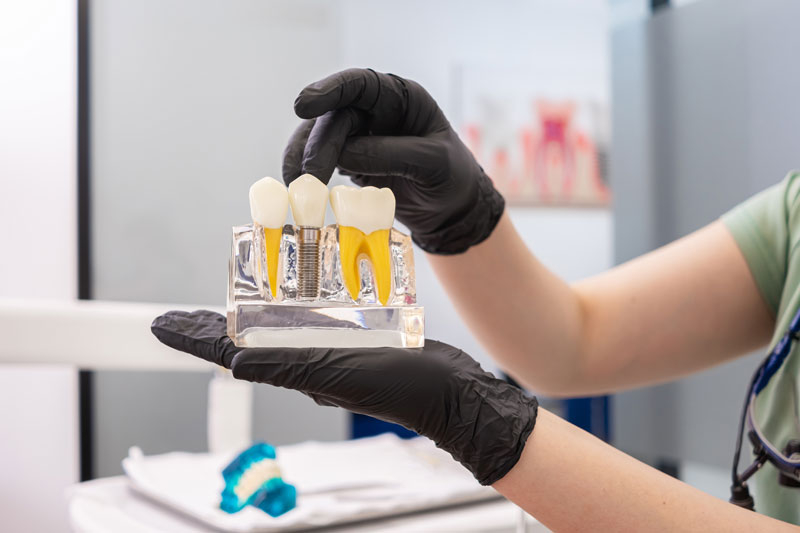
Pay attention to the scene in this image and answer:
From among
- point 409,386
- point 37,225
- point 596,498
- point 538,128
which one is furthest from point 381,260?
point 538,128

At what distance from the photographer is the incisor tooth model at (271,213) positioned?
65 cm

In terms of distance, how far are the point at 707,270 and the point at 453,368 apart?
0.54 meters

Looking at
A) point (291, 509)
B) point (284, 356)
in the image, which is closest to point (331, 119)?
point (284, 356)

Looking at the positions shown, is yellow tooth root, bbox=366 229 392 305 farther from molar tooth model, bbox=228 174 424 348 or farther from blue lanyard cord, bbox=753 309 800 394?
blue lanyard cord, bbox=753 309 800 394

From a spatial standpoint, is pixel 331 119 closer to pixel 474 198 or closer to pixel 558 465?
pixel 474 198

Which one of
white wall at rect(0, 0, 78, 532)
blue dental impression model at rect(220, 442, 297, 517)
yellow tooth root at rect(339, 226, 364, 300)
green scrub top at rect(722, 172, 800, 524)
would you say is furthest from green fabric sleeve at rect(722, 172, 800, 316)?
white wall at rect(0, 0, 78, 532)

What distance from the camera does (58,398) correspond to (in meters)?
1.75

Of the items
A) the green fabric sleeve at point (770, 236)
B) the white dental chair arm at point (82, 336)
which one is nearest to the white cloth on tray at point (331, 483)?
the white dental chair arm at point (82, 336)

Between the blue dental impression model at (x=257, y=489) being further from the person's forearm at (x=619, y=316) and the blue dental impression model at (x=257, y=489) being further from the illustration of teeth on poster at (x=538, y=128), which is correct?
the illustration of teeth on poster at (x=538, y=128)

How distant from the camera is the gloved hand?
700 millimetres

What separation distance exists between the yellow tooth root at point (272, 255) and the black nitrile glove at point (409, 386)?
6 cm

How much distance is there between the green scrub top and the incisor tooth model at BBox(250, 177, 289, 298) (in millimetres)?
612

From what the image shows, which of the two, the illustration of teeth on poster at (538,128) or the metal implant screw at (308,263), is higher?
the illustration of teeth on poster at (538,128)

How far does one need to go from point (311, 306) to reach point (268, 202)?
104mm
